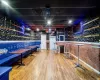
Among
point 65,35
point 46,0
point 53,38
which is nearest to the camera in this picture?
point 46,0

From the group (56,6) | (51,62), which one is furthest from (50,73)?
(56,6)

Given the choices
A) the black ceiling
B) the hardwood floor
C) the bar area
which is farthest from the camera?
the black ceiling

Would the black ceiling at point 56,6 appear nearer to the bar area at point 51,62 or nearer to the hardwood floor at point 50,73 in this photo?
the bar area at point 51,62

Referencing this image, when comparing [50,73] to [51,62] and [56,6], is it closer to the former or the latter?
[51,62]

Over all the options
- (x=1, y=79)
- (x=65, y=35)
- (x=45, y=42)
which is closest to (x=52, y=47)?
(x=45, y=42)

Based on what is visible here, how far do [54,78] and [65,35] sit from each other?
9.82m

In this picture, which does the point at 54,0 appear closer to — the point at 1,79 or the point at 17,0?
the point at 17,0

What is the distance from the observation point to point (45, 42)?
17266mm

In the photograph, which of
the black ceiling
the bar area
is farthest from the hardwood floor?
the black ceiling

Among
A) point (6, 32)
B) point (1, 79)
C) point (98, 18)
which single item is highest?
point (98, 18)

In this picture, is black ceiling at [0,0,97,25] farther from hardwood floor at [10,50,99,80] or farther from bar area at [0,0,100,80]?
hardwood floor at [10,50,99,80]

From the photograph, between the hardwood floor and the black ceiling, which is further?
the black ceiling

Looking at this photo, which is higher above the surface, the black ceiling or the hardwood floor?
the black ceiling

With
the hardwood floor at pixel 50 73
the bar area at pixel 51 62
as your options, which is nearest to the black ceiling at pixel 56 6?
the bar area at pixel 51 62
